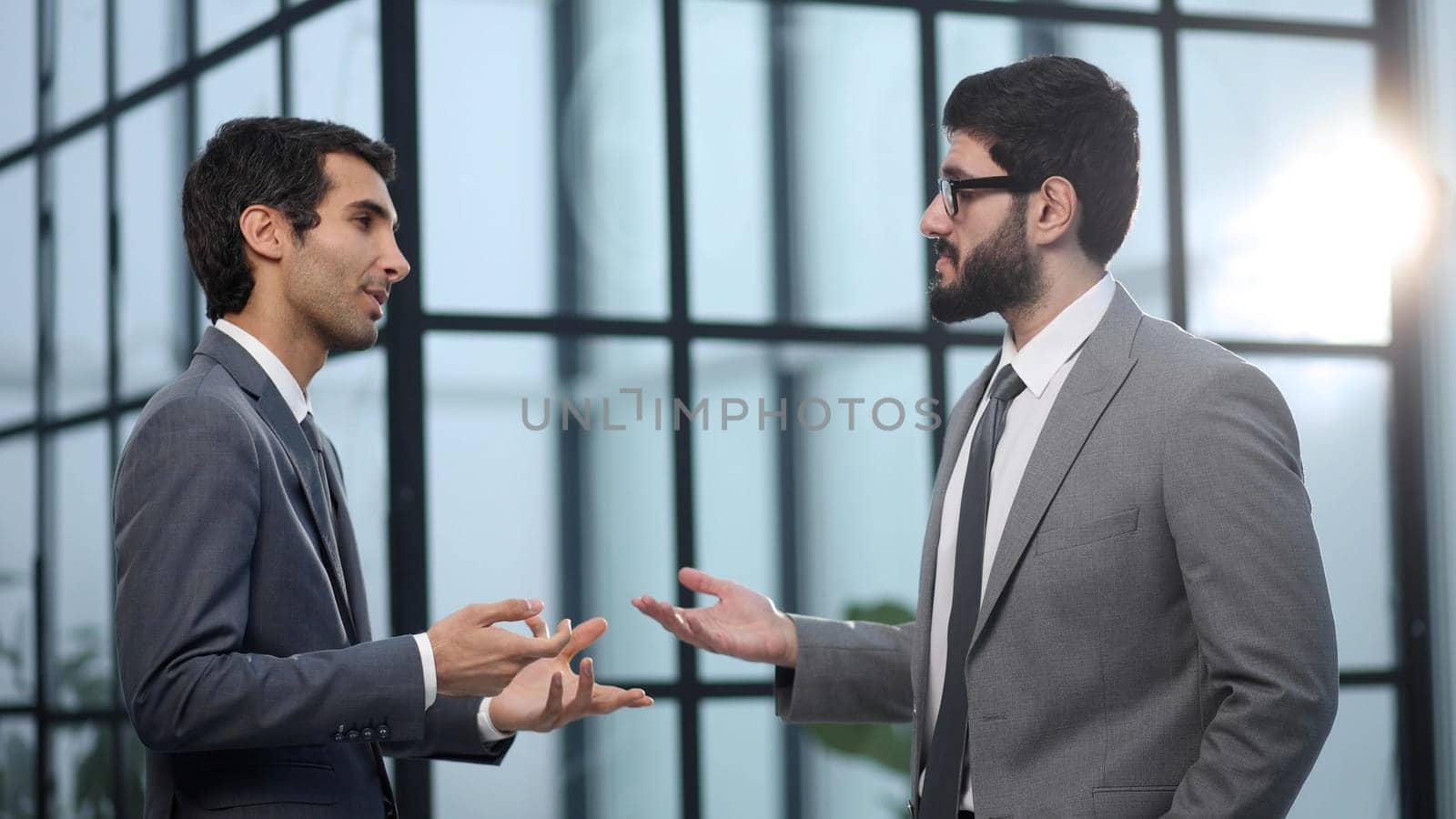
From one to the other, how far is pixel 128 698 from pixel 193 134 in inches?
101

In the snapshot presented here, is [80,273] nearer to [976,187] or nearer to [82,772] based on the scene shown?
[82,772]

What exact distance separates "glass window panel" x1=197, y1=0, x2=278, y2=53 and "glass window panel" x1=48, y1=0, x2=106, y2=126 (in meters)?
0.36

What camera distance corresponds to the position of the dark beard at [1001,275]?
2111mm

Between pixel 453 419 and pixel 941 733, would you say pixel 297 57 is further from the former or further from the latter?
pixel 941 733

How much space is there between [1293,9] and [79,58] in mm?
3745

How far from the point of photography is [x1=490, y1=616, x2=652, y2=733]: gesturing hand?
77.7 inches

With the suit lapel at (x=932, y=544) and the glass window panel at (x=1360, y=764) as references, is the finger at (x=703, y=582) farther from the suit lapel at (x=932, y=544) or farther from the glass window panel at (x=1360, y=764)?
the glass window panel at (x=1360, y=764)

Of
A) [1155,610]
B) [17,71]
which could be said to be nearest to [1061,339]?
[1155,610]

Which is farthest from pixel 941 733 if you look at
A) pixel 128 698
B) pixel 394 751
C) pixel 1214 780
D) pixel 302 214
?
pixel 302 214

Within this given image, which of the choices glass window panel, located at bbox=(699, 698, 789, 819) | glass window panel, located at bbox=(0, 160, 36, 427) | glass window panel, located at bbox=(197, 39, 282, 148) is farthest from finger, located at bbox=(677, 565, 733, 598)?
glass window panel, located at bbox=(0, 160, 36, 427)

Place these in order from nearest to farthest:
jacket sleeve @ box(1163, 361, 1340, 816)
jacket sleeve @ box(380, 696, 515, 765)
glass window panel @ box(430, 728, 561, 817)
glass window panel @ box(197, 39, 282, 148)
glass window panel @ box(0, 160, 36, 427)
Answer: jacket sleeve @ box(1163, 361, 1340, 816) → jacket sleeve @ box(380, 696, 515, 765) → glass window panel @ box(430, 728, 561, 817) → glass window panel @ box(197, 39, 282, 148) → glass window panel @ box(0, 160, 36, 427)

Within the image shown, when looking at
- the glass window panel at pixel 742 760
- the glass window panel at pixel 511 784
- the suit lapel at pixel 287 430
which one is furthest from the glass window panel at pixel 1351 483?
the suit lapel at pixel 287 430

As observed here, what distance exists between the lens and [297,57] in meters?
3.76

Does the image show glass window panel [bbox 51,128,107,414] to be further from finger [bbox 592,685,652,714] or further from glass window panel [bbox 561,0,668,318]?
finger [bbox 592,685,652,714]
